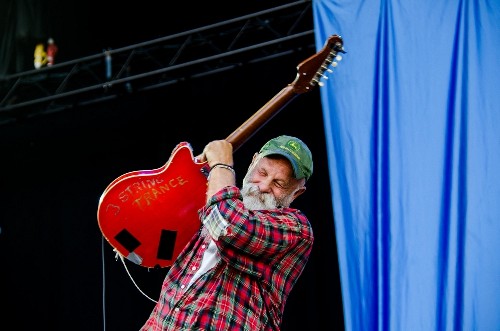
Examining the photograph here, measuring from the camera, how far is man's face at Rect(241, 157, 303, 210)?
95.5 inches

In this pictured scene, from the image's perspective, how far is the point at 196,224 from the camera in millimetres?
2504

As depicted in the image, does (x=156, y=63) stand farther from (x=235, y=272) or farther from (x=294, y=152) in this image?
(x=235, y=272)

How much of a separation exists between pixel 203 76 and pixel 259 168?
2.36 m

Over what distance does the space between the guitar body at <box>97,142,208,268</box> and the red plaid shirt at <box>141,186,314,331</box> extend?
101mm

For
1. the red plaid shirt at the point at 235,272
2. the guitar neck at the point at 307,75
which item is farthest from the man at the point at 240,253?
the guitar neck at the point at 307,75

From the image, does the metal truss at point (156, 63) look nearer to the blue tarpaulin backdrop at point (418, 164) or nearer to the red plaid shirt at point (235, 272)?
the blue tarpaulin backdrop at point (418, 164)

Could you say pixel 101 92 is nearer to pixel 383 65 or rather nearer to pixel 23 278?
pixel 23 278

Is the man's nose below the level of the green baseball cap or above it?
below

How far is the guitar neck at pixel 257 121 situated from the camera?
8.31 ft

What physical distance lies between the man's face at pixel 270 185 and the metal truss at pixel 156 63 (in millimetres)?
1991

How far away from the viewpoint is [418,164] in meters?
2.98

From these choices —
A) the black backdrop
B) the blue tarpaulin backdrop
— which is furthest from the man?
the black backdrop

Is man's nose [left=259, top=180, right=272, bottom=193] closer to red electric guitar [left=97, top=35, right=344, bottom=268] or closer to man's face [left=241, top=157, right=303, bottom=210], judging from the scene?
man's face [left=241, top=157, right=303, bottom=210]

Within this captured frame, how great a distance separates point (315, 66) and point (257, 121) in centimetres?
32
